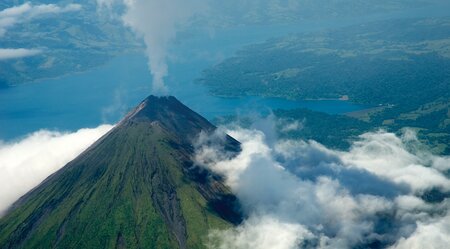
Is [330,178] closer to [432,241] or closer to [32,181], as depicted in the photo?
[432,241]

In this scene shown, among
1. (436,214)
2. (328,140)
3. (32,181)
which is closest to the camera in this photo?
(436,214)

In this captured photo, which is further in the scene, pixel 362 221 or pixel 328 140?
pixel 328 140

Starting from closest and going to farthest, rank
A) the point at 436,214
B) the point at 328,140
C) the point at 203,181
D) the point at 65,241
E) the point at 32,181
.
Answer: the point at 65,241 < the point at 436,214 < the point at 203,181 < the point at 32,181 < the point at 328,140

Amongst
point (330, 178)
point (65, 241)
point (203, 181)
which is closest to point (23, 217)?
point (65, 241)

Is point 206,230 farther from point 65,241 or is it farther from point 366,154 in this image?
point 366,154

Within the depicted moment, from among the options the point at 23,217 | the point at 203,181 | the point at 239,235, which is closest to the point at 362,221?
the point at 239,235

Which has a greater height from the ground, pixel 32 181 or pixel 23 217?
pixel 32 181

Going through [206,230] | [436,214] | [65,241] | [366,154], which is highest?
[366,154]
